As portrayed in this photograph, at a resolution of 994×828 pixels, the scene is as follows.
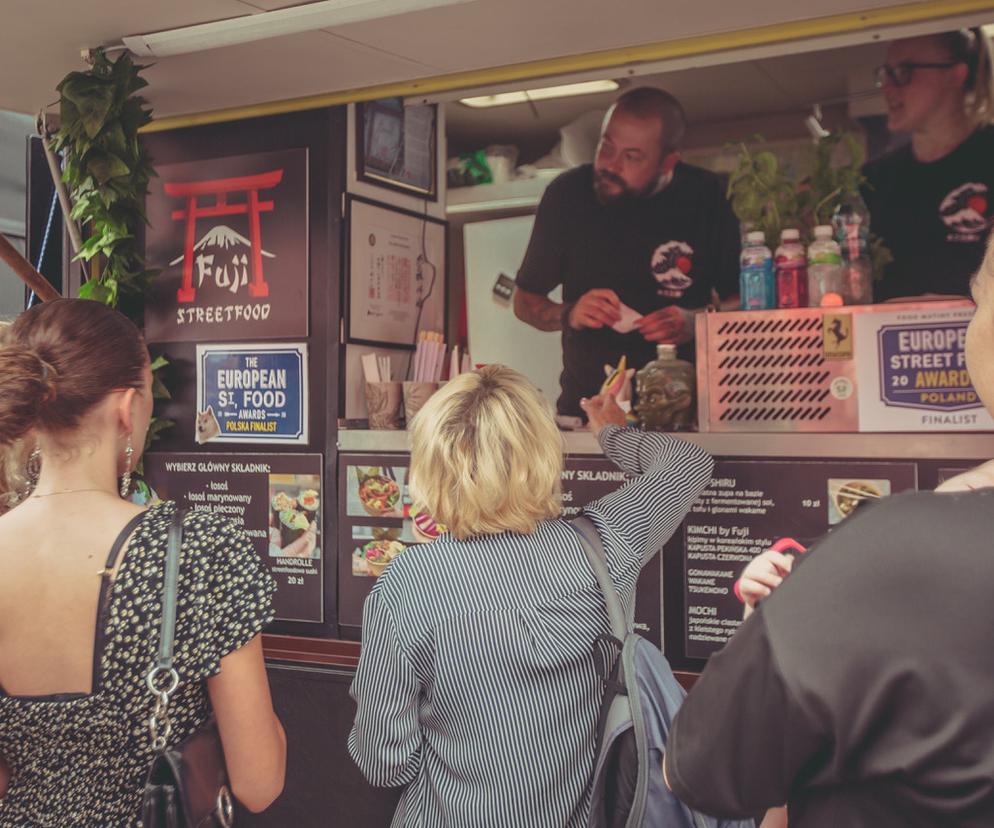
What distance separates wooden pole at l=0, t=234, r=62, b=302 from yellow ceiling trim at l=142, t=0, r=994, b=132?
869 mm

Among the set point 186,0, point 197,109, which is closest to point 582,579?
point 186,0

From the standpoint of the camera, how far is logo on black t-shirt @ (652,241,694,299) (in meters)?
4.02

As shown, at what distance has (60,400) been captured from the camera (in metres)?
1.79

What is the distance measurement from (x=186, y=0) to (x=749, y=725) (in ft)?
8.88

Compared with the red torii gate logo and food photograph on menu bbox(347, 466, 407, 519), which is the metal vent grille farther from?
the red torii gate logo

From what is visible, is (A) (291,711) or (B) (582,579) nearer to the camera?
(B) (582,579)

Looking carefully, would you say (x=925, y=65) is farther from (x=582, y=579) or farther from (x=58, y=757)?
(x=58, y=757)

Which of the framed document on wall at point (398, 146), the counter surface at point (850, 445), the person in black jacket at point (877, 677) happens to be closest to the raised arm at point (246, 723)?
the person in black jacket at point (877, 677)

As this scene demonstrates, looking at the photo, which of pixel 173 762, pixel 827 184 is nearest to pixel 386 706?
pixel 173 762

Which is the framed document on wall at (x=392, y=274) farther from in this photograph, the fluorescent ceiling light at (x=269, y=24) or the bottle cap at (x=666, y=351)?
the bottle cap at (x=666, y=351)

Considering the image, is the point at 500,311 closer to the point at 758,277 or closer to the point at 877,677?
the point at 758,277

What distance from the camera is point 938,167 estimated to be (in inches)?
152

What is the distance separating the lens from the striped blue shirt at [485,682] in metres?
1.98

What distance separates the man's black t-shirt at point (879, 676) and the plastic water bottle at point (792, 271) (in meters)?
2.03
